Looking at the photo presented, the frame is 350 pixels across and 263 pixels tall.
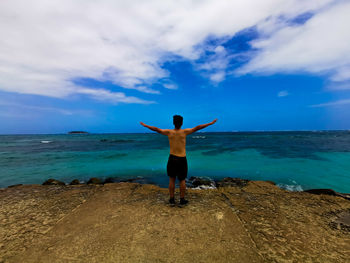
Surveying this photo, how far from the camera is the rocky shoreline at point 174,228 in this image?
246 centimetres

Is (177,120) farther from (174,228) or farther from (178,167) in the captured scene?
(174,228)

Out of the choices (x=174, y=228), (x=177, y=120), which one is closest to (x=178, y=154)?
(x=177, y=120)

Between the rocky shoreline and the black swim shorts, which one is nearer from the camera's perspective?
the rocky shoreline

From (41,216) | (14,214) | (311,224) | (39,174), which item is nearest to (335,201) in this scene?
(311,224)

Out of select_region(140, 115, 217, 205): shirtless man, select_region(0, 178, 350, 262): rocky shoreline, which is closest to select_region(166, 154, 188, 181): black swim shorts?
select_region(140, 115, 217, 205): shirtless man

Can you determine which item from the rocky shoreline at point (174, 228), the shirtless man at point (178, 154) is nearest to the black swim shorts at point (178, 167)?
the shirtless man at point (178, 154)

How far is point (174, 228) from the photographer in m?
3.05

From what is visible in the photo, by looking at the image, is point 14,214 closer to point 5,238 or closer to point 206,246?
point 5,238

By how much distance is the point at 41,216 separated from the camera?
141 inches

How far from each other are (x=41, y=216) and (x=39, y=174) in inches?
412

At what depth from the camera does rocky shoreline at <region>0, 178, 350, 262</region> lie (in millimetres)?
2457

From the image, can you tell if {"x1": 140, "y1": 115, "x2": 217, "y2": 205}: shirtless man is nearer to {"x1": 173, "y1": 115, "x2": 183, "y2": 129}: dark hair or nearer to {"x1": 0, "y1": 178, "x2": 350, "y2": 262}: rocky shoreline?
{"x1": 173, "y1": 115, "x2": 183, "y2": 129}: dark hair

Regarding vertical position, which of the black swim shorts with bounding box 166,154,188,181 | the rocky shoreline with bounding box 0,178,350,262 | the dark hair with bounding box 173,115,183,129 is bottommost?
the rocky shoreline with bounding box 0,178,350,262

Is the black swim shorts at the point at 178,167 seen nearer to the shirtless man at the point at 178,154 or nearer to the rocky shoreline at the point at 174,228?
the shirtless man at the point at 178,154
